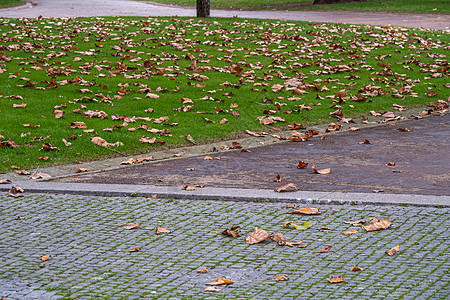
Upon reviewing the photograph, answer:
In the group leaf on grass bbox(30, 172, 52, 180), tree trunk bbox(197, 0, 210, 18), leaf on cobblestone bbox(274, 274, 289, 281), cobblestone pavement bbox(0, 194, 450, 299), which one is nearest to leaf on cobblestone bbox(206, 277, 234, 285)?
cobblestone pavement bbox(0, 194, 450, 299)

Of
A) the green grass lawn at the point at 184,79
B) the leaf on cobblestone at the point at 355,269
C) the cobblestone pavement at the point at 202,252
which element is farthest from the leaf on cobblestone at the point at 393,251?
the green grass lawn at the point at 184,79

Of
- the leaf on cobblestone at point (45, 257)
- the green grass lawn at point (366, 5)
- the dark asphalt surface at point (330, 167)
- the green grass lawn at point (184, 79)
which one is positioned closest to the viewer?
the leaf on cobblestone at point (45, 257)

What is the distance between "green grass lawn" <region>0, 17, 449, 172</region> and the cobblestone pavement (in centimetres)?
213

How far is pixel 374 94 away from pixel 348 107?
3.55 ft

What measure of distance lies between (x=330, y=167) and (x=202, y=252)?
2769mm

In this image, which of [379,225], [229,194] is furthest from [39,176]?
[379,225]

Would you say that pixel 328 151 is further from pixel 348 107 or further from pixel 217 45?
pixel 217 45

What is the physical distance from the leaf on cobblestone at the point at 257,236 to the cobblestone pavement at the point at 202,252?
0.06 meters

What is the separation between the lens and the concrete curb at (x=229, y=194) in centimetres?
555

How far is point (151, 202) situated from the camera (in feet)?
18.8

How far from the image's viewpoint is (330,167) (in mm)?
6953

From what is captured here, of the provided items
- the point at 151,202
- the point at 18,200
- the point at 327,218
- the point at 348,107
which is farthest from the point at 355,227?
the point at 348,107

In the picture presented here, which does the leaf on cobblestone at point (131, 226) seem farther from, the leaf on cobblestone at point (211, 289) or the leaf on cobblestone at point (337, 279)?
the leaf on cobblestone at point (337, 279)

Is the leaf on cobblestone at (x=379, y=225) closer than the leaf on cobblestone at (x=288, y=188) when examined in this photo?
Yes
